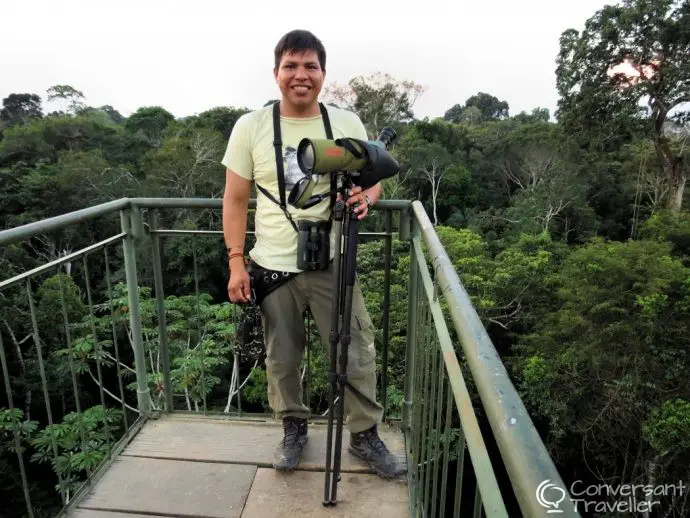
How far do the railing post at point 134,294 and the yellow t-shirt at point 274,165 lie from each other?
2.14 ft

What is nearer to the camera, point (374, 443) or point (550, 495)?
point (550, 495)

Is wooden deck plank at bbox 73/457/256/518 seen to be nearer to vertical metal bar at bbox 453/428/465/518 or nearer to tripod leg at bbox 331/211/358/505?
tripod leg at bbox 331/211/358/505

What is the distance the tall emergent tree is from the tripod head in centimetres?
1805

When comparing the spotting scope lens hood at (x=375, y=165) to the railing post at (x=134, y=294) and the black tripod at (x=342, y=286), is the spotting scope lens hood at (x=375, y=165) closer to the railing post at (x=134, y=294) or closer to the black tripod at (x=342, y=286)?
the black tripod at (x=342, y=286)

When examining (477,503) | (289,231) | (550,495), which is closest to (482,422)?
(477,503)

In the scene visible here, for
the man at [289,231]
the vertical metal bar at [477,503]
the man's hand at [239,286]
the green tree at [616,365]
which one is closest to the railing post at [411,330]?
the man at [289,231]

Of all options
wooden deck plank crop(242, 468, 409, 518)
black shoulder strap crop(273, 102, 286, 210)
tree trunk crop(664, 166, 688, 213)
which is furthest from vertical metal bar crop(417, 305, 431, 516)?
tree trunk crop(664, 166, 688, 213)

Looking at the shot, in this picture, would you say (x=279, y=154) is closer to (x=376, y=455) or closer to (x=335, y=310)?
(x=335, y=310)

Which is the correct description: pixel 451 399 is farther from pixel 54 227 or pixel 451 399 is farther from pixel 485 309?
pixel 485 309

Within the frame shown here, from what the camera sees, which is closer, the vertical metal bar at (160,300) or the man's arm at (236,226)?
the man's arm at (236,226)

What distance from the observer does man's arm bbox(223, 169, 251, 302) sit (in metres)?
1.77

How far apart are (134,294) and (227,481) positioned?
899 mm

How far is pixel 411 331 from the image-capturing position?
6.92 ft

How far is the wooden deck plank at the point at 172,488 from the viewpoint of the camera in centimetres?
179
